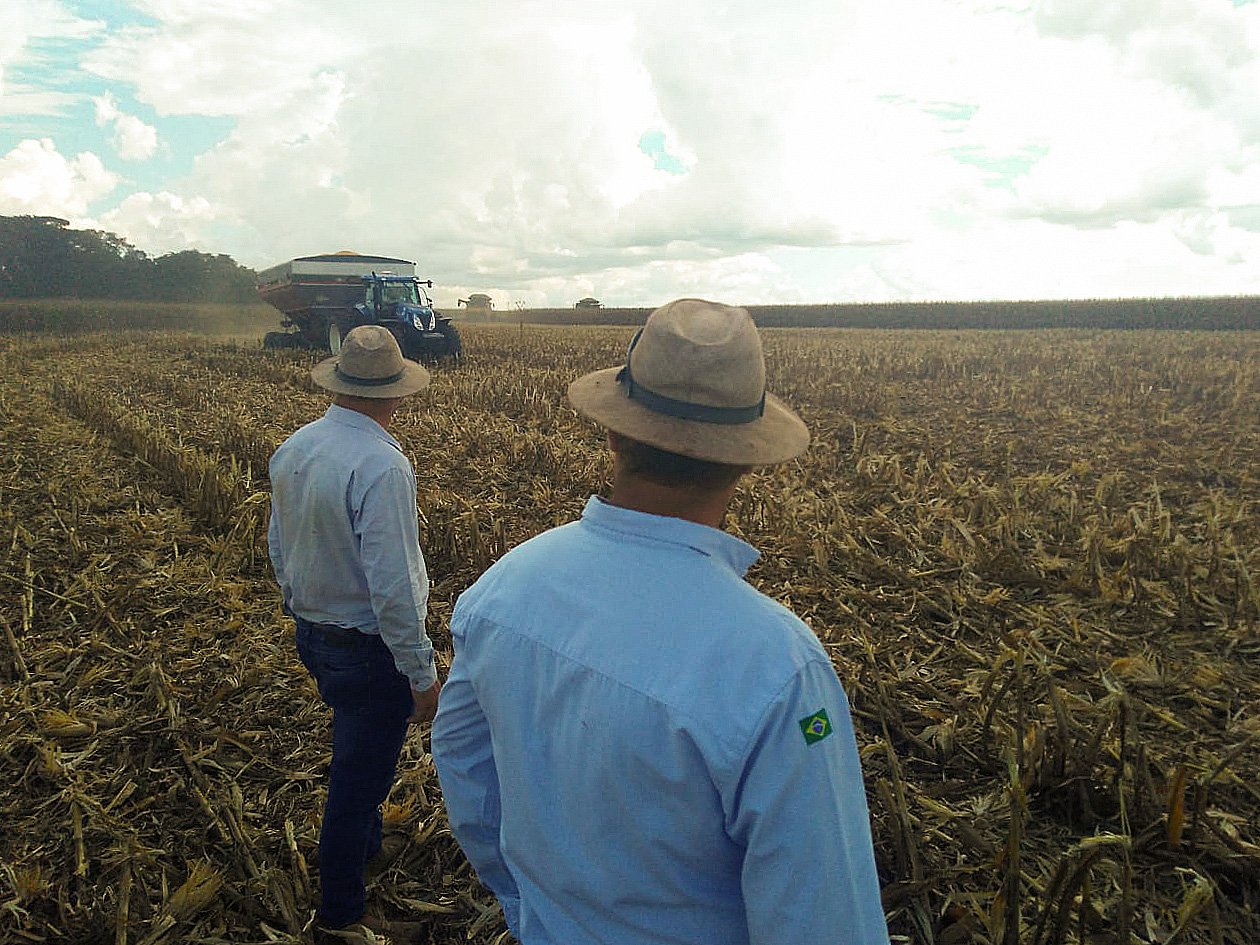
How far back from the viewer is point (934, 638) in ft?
15.3

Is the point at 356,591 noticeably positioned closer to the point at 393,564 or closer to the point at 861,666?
the point at 393,564

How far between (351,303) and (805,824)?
23.7 metres

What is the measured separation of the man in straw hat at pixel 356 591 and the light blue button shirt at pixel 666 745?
137 centimetres

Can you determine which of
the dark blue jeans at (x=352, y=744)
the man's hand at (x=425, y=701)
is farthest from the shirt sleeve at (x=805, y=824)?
the dark blue jeans at (x=352, y=744)

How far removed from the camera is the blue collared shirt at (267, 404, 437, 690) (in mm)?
2641

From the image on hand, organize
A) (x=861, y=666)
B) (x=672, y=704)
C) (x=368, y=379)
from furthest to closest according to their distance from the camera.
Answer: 1. (x=861, y=666)
2. (x=368, y=379)
3. (x=672, y=704)

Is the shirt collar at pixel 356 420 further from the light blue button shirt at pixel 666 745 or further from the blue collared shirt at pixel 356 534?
the light blue button shirt at pixel 666 745

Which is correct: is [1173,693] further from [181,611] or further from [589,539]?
[181,611]

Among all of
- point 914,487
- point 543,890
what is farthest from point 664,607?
point 914,487

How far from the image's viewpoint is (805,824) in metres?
1.11

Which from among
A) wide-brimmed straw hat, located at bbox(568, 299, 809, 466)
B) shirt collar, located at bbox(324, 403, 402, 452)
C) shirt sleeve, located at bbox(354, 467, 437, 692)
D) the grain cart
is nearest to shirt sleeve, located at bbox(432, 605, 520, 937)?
wide-brimmed straw hat, located at bbox(568, 299, 809, 466)

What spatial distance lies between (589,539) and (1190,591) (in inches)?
195

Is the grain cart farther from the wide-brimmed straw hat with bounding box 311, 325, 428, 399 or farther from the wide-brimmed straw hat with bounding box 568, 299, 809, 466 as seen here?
the wide-brimmed straw hat with bounding box 568, 299, 809, 466

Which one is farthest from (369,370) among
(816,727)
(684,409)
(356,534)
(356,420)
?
(816,727)
